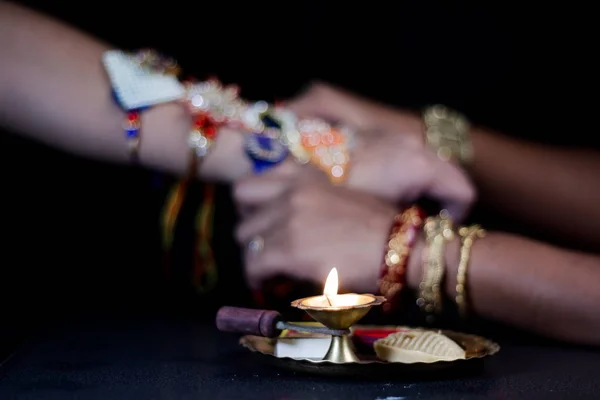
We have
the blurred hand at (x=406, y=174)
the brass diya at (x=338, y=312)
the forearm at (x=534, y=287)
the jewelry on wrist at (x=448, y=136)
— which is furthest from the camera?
the jewelry on wrist at (x=448, y=136)

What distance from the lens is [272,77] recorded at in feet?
5.26

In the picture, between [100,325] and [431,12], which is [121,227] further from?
[431,12]

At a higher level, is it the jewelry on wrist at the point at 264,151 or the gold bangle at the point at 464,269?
the jewelry on wrist at the point at 264,151

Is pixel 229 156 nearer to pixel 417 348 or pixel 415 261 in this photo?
pixel 415 261

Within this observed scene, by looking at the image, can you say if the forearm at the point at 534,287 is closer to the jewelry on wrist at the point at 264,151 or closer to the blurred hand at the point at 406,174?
the blurred hand at the point at 406,174

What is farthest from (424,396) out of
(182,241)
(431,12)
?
(431,12)

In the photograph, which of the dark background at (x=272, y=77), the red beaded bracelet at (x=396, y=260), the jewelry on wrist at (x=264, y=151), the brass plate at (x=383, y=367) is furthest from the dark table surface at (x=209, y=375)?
the dark background at (x=272, y=77)

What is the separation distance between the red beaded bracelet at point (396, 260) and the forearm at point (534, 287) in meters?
0.04

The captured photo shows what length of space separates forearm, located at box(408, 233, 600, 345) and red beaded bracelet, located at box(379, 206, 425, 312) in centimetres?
4

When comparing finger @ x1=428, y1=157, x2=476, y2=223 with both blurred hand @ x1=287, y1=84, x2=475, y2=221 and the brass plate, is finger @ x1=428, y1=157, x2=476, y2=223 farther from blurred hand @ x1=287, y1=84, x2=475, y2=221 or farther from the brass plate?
the brass plate

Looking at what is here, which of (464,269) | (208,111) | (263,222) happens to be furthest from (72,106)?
(464,269)

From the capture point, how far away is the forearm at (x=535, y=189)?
128 cm

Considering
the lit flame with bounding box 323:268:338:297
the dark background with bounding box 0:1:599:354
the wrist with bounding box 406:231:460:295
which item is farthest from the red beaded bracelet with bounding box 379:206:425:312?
the dark background with bounding box 0:1:599:354

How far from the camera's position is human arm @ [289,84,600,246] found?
127cm
